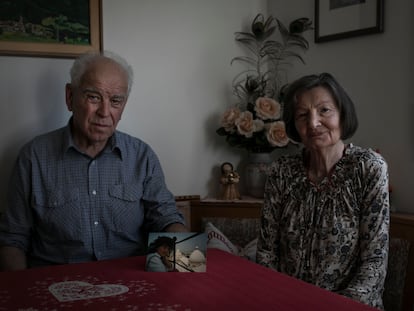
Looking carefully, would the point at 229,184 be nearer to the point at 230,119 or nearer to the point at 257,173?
the point at 257,173

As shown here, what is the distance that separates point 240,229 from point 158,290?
1.32 meters

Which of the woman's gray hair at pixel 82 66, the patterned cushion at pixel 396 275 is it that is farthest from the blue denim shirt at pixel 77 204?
the patterned cushion at pixel 396 275

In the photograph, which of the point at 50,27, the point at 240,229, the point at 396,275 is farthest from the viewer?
the point at 240,229

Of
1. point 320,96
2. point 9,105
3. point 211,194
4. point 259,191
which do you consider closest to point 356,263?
point 320,96

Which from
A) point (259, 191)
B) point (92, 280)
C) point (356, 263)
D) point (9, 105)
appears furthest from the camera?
point (259, 191)

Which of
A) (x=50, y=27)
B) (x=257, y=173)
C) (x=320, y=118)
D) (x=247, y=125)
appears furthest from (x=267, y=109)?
(x=50, y=27)

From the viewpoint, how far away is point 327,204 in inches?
69.6

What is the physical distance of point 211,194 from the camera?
9.59ft

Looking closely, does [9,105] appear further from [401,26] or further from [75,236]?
[401,26]

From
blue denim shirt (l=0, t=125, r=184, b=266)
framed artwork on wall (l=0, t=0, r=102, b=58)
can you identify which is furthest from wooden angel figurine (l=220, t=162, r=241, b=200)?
framed artwork on wall (l=0, t=0, r=102, b=58)

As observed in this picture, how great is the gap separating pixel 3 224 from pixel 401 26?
6.13ft

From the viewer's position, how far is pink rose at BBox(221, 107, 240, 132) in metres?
2.72

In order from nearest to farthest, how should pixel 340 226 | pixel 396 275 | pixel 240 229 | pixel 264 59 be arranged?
pixel 340 226 < pixel 396 275 < pixel 240 229 < pixel 264 59

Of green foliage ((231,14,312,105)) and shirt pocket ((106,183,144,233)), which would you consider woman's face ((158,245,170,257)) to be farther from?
green foliage ((231,14,312,105))
